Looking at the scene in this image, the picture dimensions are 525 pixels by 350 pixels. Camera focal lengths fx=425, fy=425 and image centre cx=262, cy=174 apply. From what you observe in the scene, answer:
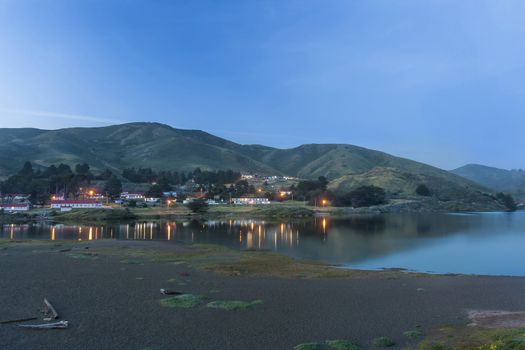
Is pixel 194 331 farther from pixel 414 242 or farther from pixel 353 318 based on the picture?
pixel 414 242

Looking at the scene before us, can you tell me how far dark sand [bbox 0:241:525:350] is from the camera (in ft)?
55.5

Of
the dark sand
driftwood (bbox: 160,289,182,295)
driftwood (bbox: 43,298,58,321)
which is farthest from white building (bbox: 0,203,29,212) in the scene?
driftwood (bbox: 43,298,58,321)

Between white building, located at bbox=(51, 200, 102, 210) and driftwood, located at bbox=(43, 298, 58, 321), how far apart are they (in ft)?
434

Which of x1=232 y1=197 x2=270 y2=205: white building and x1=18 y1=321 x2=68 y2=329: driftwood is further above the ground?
x1=232 y1=197 x2=270 y2=205: white building

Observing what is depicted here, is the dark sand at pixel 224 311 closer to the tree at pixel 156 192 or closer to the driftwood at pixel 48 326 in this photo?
the driftwood at pixel 48 326

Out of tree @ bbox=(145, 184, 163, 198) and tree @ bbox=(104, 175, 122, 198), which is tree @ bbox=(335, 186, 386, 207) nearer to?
tree @ bbox=(145, 184, 163, 198)

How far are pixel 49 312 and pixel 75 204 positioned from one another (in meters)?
137

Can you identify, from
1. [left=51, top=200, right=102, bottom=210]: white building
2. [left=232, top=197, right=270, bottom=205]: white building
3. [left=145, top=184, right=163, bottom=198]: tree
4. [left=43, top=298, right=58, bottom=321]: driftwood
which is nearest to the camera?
[left=43, top=298, right=58, bottom=321]: driftwood

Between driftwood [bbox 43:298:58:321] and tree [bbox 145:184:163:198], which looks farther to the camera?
tree [bbox 145:184:163:198]

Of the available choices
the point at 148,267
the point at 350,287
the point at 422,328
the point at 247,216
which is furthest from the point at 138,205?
the point at 422,328

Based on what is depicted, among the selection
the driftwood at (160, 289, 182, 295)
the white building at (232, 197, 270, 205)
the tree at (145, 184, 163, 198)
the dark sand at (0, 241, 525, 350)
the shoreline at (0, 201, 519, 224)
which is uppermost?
the tree at (145, 184, 163, 198)

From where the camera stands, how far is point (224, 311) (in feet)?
69.7

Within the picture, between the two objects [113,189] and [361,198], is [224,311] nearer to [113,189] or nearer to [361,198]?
[361,198]

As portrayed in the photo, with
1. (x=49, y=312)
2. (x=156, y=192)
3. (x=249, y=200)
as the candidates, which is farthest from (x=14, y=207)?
(x=49, y=312)
